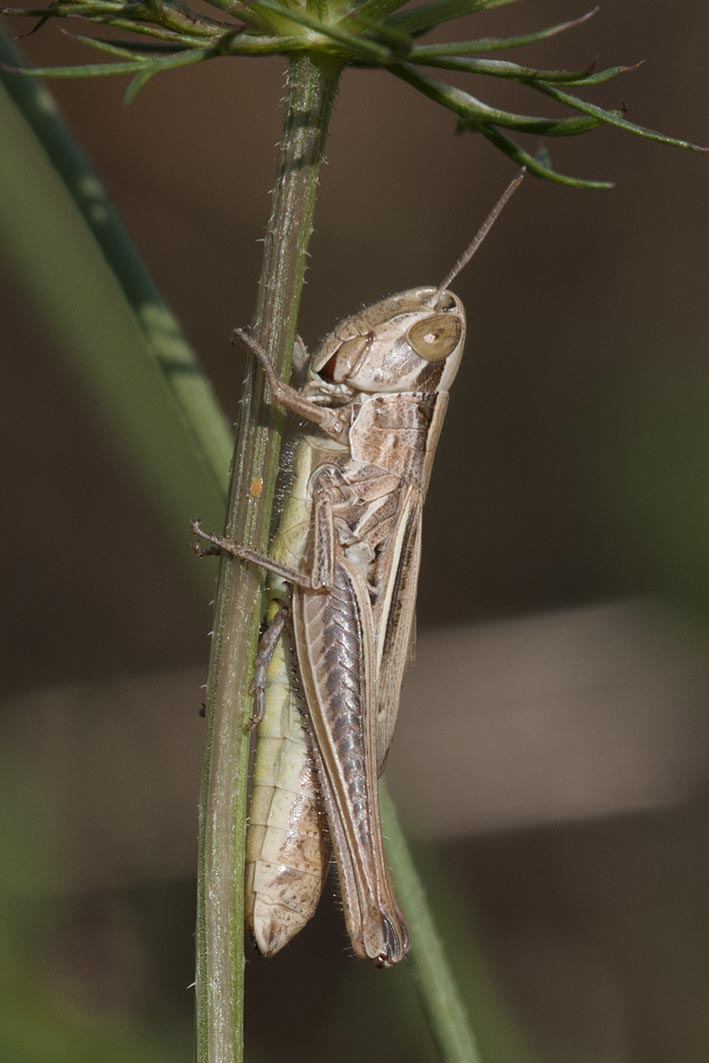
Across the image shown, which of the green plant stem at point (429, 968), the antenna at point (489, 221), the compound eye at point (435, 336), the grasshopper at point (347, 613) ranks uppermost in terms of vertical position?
the compound eye at point (435, 336)

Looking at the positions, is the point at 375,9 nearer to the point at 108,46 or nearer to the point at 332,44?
the point at 332,44

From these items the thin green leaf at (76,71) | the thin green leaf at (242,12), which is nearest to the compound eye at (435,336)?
the thin green leaf at (242,12)

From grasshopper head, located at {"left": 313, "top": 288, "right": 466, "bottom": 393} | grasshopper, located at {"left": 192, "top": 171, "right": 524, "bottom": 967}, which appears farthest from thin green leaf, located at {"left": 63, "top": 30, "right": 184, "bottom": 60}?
grasshopper head, located at {"left": 313, "top": 288, "right": 466, "bottom": 393}

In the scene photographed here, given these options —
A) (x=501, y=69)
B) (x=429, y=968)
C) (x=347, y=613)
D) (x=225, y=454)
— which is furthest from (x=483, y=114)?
(x=429, y=968)

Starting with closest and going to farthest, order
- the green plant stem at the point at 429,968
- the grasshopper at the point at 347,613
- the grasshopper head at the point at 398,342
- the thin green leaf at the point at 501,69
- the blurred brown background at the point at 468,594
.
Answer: the thin green leaf at the point at 501,69
the green plant stem at the point at 429,968
the grasshopper at the point at 347,613
the grasshopper head at the point at 398,342
the blurred brown background at the point at 468,594

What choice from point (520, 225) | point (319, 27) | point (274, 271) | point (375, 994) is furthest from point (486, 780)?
point (319, 27)

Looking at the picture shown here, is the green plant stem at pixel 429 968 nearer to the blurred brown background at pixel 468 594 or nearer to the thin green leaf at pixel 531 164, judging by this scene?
the thin green leaf at pixel 531 164

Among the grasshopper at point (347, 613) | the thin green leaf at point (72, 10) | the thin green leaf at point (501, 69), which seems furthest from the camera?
the grasshopper at point (347, 613)
